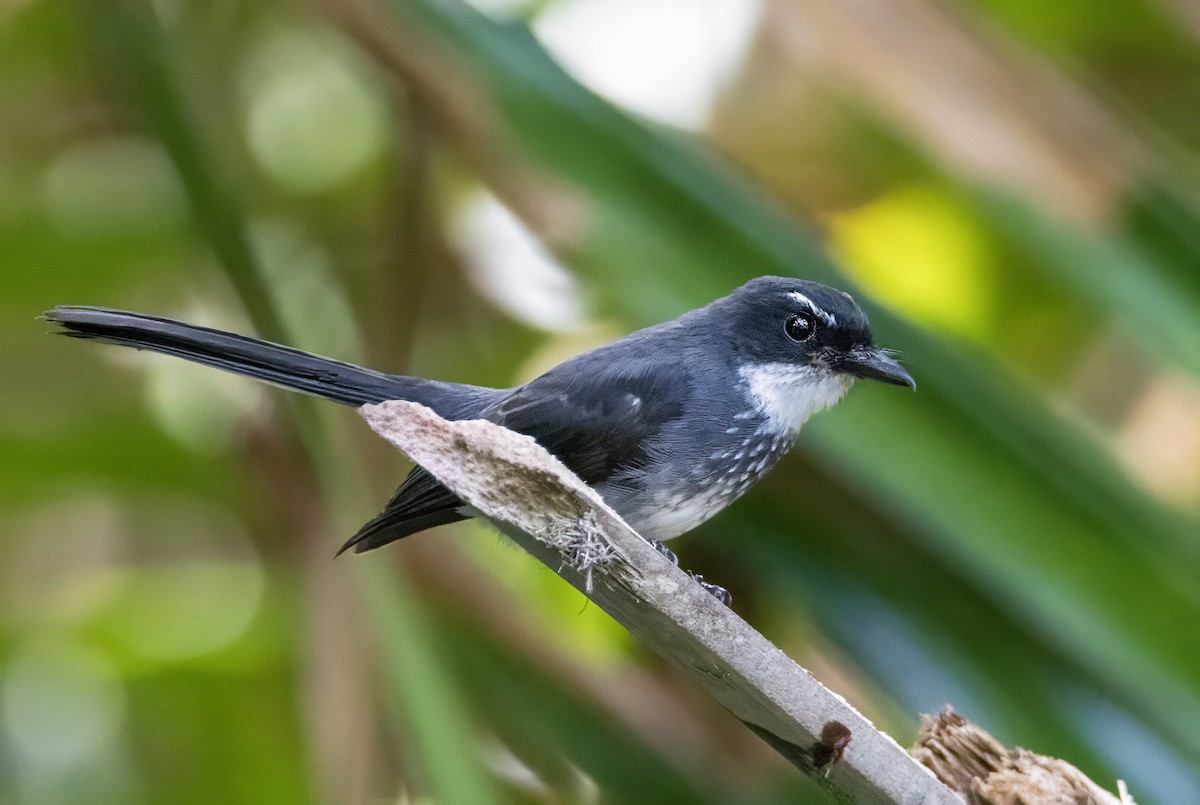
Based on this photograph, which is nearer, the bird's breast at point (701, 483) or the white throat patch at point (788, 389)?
the bird's breast at point (701, 483)

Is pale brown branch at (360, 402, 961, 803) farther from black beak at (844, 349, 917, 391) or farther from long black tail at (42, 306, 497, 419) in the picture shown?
black beak at (844, 349, 917, 391)

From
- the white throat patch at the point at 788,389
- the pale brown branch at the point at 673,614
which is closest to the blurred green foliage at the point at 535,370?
the white throat patch at the point at 788,389

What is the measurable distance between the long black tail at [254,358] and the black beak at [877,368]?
2.66 feet

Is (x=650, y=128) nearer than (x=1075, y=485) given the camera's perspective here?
No

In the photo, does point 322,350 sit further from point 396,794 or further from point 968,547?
point 968,547

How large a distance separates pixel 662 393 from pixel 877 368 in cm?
46

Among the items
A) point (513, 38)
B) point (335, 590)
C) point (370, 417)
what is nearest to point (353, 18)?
point (513, 38)

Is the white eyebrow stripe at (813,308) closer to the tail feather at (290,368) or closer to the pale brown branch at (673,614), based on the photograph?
the tail feather at (290,368)

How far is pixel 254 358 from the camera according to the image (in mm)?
2467

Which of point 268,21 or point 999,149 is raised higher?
point 999,149

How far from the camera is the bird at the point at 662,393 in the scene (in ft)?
7.93

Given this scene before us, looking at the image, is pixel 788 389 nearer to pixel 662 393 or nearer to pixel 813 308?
pixel 813 308

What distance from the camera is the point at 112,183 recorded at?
3895mm

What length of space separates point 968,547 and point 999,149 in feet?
3.65
